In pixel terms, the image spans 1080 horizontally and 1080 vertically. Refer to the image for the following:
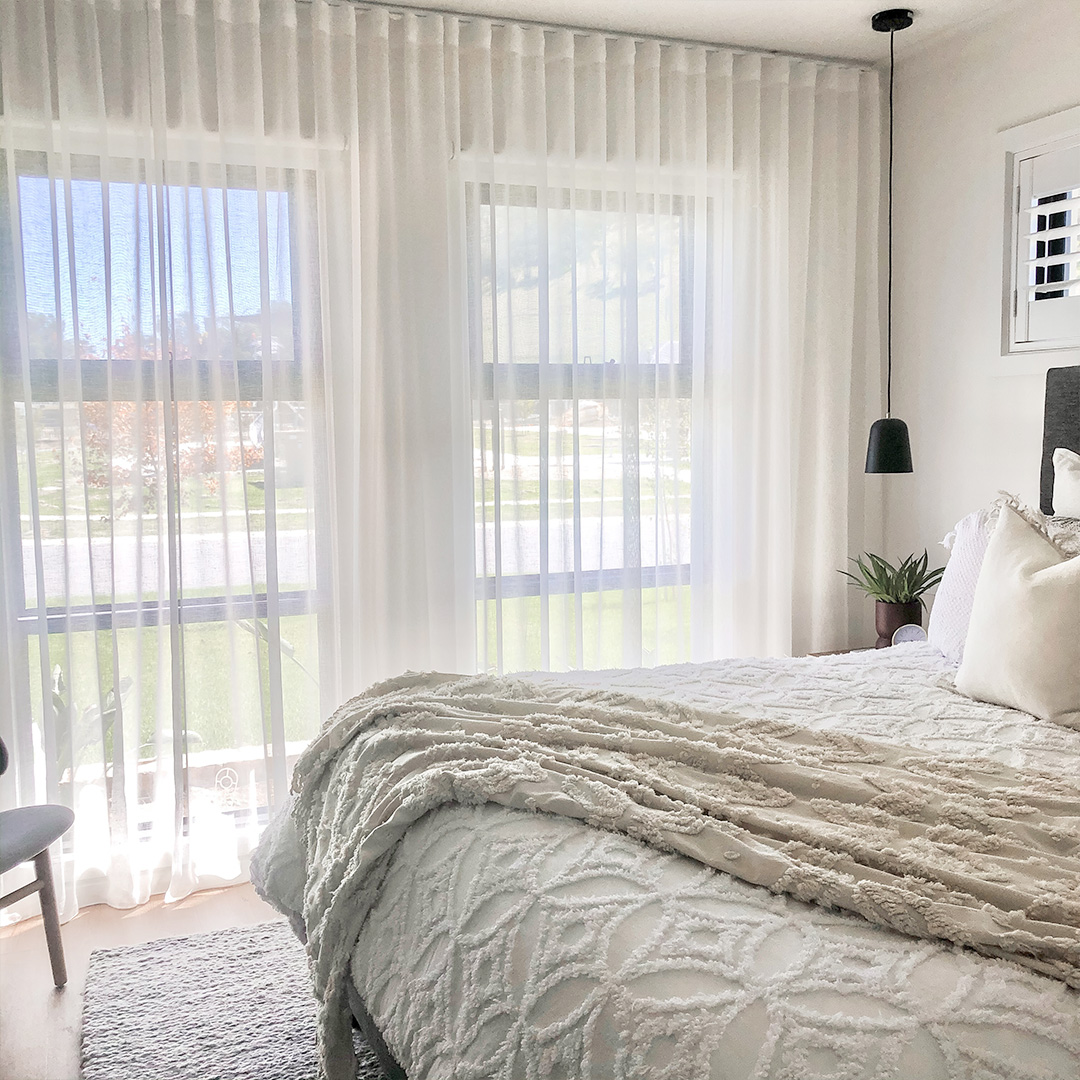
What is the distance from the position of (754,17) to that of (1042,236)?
115cm

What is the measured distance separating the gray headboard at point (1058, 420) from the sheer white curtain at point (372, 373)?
0.85m

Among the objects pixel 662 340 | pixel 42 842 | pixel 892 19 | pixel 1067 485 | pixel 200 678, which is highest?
pixel 892 19

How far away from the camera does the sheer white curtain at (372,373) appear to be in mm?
2863

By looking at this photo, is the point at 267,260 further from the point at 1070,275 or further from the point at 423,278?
the point at 1070,275


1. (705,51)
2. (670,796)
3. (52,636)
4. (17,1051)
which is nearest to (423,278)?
(705,51)

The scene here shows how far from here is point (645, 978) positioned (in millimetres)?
1155

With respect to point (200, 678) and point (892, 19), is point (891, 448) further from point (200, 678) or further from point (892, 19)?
point (200, 678)

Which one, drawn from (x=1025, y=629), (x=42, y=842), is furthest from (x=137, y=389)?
(x=1025, y=629)

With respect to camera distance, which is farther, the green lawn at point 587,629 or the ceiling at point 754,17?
the green lawn at point 587,629

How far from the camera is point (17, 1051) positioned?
2.24m

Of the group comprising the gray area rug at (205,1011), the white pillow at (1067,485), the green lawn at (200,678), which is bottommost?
the gray area rug at (205,1011)

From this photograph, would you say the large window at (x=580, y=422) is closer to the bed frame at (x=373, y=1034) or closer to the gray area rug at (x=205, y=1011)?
the gray area rug at (x=205, y=1011)

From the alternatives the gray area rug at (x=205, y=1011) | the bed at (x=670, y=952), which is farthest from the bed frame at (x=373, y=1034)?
the gray area rug at (x=205, y=1011)

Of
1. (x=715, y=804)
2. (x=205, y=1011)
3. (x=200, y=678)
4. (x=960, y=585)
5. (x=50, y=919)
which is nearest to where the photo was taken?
(x=715, y=804)
